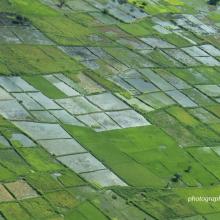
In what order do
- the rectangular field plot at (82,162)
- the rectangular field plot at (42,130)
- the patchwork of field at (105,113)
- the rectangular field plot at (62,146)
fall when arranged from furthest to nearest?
the rectangular field plot at (42,130) < the rectangular field plot at (62,146) < the rectangular field plot at (82,162) < the patchwork of field at (105,113)

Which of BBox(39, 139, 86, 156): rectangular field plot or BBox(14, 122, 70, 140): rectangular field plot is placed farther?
BBox(14, 122, 70, 140): rectangular field plot

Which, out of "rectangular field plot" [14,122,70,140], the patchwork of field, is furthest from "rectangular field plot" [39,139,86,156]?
"rectangular field plot" [14,122,70,140]

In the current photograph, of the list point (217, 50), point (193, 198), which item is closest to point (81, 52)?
point (217, 50)

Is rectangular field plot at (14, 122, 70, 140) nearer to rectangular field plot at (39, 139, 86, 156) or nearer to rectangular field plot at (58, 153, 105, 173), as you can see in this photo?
rectangular field plot at (39, 139, 86, 156)

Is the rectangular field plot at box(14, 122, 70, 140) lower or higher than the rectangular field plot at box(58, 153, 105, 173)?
higher

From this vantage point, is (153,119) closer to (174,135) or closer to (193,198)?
(174,135)

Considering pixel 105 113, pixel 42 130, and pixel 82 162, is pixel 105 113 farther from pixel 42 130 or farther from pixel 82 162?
pixel 82 162

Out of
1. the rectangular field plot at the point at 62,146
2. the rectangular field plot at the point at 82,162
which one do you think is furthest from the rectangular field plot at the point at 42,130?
the rectangular field plot at the point at 82,162

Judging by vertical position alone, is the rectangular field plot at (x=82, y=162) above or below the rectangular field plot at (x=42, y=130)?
below

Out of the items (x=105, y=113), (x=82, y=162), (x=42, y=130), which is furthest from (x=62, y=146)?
(x=105, y=113)

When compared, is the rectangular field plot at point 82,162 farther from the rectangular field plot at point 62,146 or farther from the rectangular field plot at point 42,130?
the rectangular field plot at point 42,130

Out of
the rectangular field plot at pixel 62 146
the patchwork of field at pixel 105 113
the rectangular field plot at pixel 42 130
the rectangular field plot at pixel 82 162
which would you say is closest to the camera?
the patchwork of field at pixel 105 113
